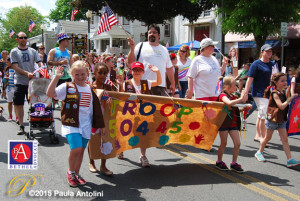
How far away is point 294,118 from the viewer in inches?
242

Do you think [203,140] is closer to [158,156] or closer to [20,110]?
[158,156]

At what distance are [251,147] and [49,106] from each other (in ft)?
14.4

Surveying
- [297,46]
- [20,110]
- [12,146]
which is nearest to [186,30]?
[297,46]

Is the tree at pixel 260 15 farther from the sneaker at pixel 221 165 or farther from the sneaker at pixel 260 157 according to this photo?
the sneaker at pixel 221 165

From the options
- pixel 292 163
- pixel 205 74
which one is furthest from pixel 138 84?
pixel 292 163

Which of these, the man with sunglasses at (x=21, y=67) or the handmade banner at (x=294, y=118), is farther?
the man with sunglasses at (x=21, y=67)

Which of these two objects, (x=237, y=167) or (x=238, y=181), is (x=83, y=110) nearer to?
(x=238, y=181)

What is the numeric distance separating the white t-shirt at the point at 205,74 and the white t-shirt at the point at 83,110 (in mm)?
2228

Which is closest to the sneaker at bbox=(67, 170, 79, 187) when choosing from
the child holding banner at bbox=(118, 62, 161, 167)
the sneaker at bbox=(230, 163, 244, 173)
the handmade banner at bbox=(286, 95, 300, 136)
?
the child holding banner at bbox=(118, 62, 161, 167)

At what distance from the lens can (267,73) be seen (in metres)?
6.50

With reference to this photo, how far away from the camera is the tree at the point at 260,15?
15635 mm

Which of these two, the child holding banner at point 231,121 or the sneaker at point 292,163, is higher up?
the child holding banner at point 231,121

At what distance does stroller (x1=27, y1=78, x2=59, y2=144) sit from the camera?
691 cm

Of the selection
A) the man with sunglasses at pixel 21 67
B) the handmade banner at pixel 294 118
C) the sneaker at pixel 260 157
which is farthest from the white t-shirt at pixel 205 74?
the man with sunglasses at pixel 21 67
